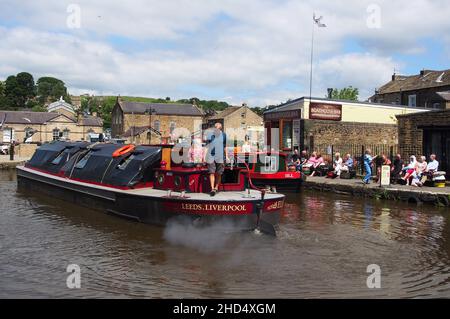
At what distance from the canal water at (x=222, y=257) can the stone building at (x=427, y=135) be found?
736cm

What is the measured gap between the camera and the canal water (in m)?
7.18

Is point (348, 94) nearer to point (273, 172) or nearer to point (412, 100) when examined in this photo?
point (412, 100)

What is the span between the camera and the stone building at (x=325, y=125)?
93.7ft

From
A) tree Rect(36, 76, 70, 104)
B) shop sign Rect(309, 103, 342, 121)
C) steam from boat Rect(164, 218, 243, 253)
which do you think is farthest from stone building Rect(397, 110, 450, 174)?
tree Rect(36, 76, 70, 104)

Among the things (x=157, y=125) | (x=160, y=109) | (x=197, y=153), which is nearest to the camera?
(x=197, y=153)

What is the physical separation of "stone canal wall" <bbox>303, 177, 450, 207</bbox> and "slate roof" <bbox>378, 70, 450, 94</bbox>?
103 feet

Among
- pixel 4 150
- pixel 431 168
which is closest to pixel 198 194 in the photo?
pixel 431 168

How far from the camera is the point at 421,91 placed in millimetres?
48375

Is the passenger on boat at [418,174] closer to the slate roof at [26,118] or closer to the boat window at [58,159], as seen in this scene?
the boat window at [58,159]

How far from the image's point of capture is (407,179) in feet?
62.7

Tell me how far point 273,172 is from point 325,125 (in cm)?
1067

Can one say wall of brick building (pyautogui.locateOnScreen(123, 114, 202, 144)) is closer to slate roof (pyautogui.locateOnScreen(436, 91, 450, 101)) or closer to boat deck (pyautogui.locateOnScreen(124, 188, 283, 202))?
slate roof (pyautogui.locateOnScreen(436, 91, 450, 101))

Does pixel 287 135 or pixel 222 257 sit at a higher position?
pixel 287 135
